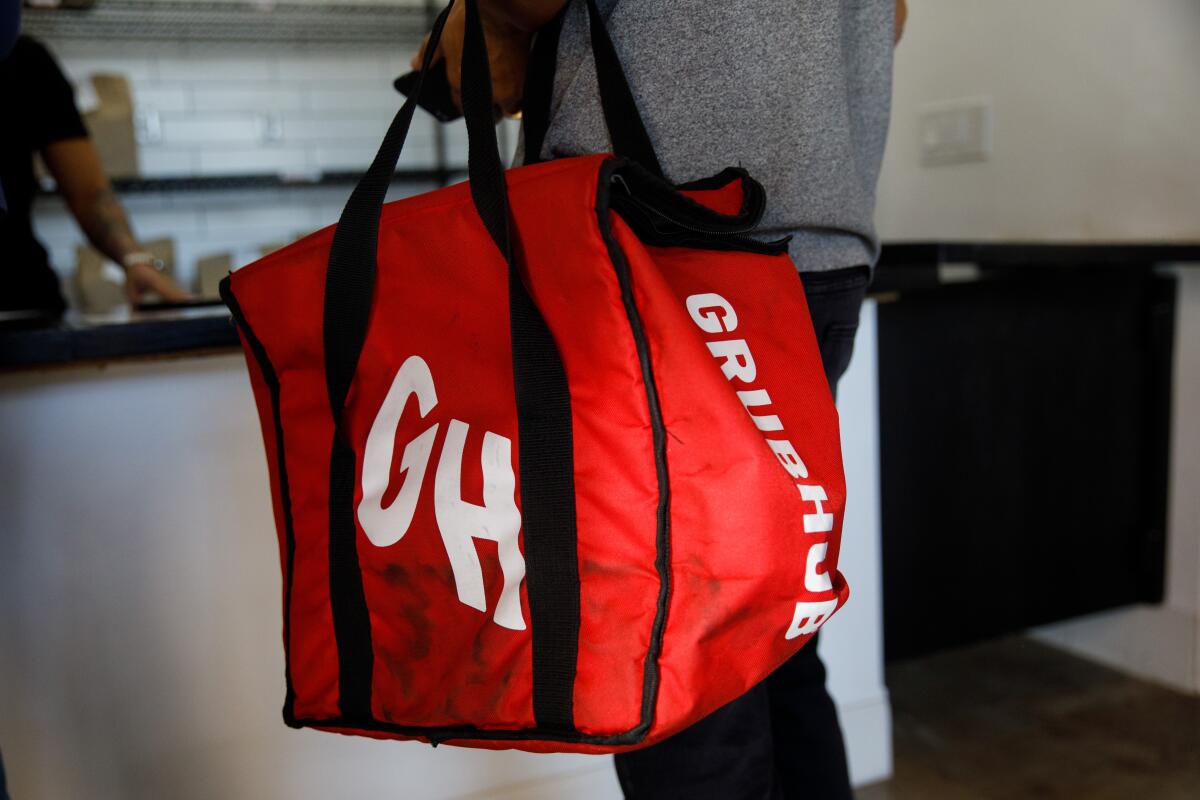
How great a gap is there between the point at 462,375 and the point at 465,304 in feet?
0.15

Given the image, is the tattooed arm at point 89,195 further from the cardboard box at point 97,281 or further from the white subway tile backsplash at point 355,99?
the white subway tile backsplash at point 355,99

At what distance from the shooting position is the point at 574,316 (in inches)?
24.5

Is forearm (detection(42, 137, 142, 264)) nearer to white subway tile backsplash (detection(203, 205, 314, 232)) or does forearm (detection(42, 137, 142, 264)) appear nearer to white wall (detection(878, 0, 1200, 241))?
white subway tile backsplash (detection(203, 205, 314, 232))

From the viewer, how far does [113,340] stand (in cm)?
114

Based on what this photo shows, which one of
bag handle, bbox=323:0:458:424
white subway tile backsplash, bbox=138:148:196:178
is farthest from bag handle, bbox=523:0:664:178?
white subway tile backsplash, bbox=138:148:196:178

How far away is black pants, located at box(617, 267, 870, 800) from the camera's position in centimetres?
77

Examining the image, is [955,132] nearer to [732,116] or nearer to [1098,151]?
[1098,151]

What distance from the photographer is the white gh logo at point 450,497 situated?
2.16 ft

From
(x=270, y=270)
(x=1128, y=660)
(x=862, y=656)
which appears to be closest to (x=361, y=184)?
(x=270, y=270)

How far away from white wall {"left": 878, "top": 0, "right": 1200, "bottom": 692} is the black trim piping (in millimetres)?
1715

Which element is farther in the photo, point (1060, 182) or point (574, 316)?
point (1060, 182)

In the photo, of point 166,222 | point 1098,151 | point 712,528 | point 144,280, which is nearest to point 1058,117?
point 1098,151

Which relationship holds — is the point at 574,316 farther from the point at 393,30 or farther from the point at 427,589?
the point at 393,30

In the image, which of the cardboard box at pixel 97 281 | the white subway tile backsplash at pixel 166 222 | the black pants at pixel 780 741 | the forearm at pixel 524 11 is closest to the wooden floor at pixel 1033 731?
the black pants at pixel 780 741
